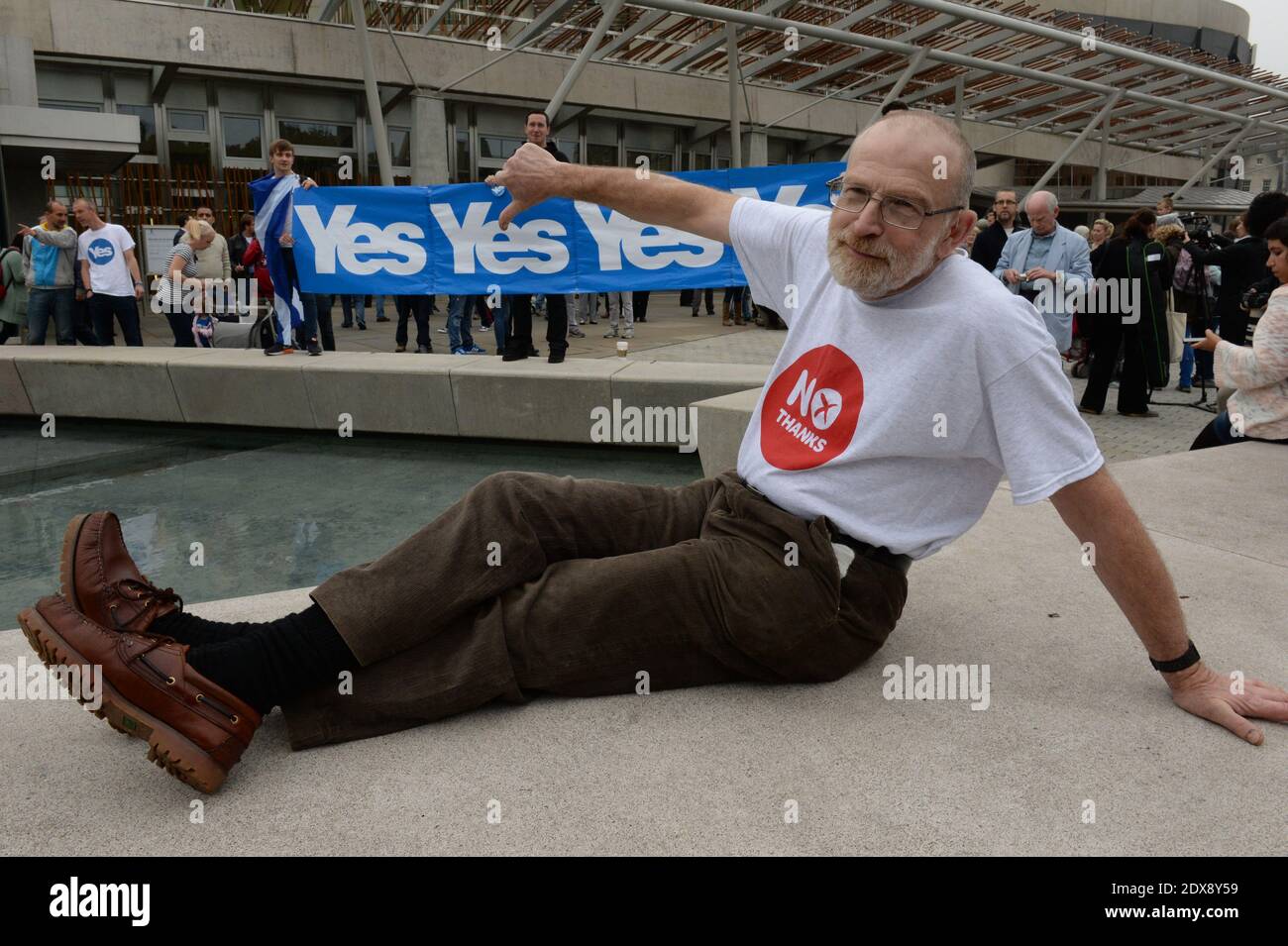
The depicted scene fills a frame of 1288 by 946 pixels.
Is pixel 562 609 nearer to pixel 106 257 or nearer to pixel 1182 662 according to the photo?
pixel 1182 662

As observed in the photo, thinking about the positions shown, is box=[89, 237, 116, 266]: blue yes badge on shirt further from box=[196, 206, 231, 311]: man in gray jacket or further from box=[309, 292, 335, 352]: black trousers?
box=[309, 292, 335, 352]: black trousers

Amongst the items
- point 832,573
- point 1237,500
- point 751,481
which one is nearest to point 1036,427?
point 832,573

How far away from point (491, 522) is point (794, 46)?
64.6 ft

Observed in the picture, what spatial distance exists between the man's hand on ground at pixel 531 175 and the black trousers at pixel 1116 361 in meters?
7.32

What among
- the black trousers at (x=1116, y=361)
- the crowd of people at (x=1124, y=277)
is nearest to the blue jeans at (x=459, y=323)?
the crowd of people at (x=1124, y=277)

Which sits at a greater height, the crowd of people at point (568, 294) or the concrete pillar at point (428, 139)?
the concrete pillar at point (428, 139)

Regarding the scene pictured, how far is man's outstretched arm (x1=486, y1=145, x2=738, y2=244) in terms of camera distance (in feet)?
8.75

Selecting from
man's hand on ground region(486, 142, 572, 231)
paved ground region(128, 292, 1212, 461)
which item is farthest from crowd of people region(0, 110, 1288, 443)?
man's hand on ground region(486, 142, 572, 231)

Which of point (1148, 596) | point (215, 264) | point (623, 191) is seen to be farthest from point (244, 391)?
point (1148, 596)

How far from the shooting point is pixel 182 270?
992cm

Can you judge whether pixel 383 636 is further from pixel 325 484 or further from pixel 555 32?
pixel 555 32

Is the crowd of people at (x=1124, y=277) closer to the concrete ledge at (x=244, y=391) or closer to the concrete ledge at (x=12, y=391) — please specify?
the concrete ledge at (x=244, y=391)

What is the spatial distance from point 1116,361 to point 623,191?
7.47 metres

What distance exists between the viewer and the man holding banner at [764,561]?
194cm
